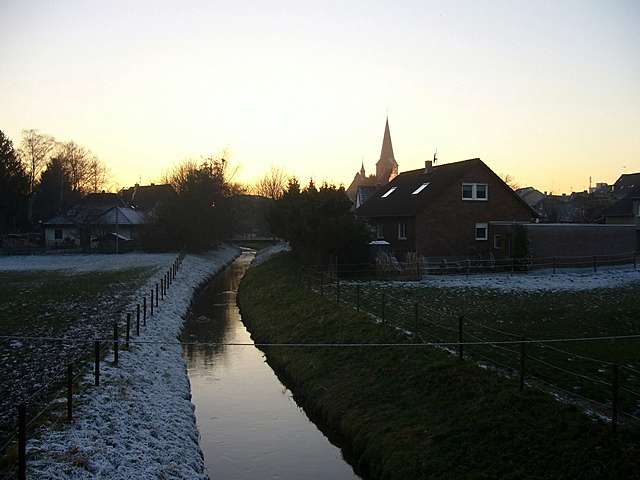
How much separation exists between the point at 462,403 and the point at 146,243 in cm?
5987

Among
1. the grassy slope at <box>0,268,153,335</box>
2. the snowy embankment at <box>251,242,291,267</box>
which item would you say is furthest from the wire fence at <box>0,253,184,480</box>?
the snowy embankment at <box>251,242,291,267</box>

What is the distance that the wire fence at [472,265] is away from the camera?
3259 cm

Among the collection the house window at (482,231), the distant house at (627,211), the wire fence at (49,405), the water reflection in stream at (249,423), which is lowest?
the water reflection in stream at (249,423)

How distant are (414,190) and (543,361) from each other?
29325mm

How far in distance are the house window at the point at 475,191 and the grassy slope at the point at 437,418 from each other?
21.2 metres

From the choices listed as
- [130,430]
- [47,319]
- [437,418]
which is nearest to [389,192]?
[47,319]

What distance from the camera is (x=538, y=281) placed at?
3047 cm

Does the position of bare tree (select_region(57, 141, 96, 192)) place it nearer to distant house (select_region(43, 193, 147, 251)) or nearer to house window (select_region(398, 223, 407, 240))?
distant house (select_region(43, 193, 147, 251))

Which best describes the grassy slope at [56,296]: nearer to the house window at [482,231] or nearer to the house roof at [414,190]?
the house roof at [414,190]

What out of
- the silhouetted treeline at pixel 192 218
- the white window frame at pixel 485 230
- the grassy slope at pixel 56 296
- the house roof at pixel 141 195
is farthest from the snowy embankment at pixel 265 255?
the house roof at pixel 141 195

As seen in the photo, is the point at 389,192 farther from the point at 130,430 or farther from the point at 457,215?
the point at 130,430

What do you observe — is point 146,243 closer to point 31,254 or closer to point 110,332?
point 31,254

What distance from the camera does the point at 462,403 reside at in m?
12.0

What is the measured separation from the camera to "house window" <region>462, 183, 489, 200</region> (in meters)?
38.6
